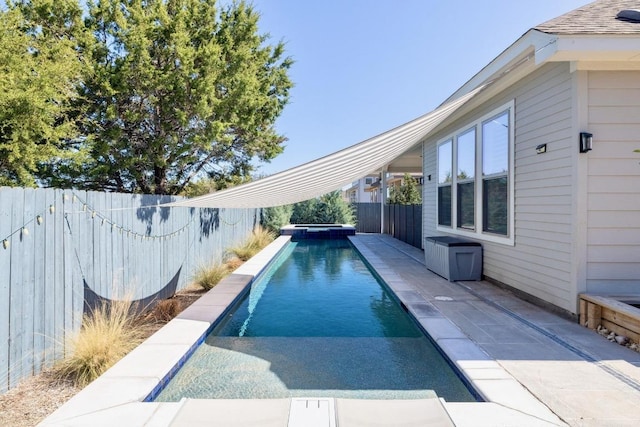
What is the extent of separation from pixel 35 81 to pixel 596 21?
26.2ft

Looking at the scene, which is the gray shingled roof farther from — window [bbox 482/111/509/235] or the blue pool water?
the blue pool water

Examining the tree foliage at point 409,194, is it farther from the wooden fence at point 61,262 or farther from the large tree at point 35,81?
the large tree at point 35,81

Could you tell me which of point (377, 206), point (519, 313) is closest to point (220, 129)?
point (519, 313)

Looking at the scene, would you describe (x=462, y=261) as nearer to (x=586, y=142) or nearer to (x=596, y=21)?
(x=586, y=142)

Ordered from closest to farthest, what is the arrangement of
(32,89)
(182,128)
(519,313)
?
(519,313)
(32,89)
(182,128)

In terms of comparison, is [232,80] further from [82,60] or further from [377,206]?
[377,206]

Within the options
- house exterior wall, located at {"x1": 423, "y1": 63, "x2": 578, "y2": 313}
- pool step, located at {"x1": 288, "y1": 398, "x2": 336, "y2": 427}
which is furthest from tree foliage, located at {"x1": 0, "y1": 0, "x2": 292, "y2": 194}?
pool step, located at {"x1": 288, "y1": 398, "x2": 336, "y2": 427}

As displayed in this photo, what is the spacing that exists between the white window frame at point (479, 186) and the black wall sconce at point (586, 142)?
1.36m

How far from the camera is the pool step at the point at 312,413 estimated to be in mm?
2166

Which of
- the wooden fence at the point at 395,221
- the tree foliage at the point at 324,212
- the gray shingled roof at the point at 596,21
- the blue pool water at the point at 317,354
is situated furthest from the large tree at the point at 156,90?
the tree foliage at the point at 324,212

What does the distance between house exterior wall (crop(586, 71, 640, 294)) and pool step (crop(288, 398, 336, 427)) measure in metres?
3.55

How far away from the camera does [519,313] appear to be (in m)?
4.41

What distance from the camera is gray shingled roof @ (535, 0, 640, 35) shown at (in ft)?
12.1

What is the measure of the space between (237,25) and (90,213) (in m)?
7.32
